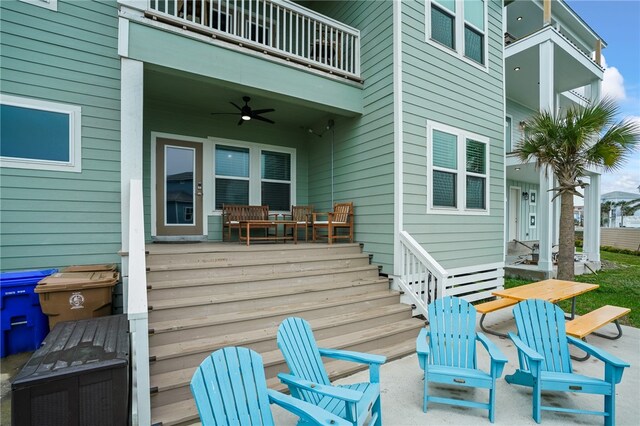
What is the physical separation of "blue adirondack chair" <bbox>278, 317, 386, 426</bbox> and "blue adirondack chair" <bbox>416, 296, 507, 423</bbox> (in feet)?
1.84

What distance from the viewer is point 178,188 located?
572cm

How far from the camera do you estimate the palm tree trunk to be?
5961mm

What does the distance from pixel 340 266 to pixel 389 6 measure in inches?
172

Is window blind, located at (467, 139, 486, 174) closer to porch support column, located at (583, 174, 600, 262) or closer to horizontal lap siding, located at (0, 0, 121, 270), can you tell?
horizontal lap siding, located at (0, 0, 121, 270)

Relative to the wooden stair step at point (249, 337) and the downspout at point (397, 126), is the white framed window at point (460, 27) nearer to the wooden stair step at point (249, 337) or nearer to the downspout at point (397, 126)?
the downspout at point (397, 126)

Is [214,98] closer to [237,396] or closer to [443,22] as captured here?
[443,22]

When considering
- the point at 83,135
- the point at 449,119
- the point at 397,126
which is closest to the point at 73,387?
the point at 83,135

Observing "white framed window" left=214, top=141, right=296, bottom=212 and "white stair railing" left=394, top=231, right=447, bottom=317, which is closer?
"white stair railing" left=394, top=231, right=447, bottom=317

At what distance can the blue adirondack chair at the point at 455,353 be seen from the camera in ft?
8.16

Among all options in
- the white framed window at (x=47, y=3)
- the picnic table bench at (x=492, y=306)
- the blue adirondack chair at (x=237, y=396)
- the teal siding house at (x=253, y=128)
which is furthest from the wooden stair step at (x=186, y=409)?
the white framed window at (x=47, y=3)

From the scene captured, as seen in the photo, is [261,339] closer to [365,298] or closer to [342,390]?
[342,390]

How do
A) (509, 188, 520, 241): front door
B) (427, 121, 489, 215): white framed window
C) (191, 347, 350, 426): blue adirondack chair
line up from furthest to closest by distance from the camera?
1. (509, 188, 520, 241): front door
2. (427, 121, 489, 215): white framed window
3. (191, 347, 350, 426): blue adirondack chair

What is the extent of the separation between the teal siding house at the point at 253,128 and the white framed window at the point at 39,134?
0.05ft

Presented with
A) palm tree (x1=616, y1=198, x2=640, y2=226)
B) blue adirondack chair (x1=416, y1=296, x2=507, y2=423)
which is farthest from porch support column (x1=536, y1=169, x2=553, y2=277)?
palm tree (x1=616, y1=198, x2=640, y2=226)
